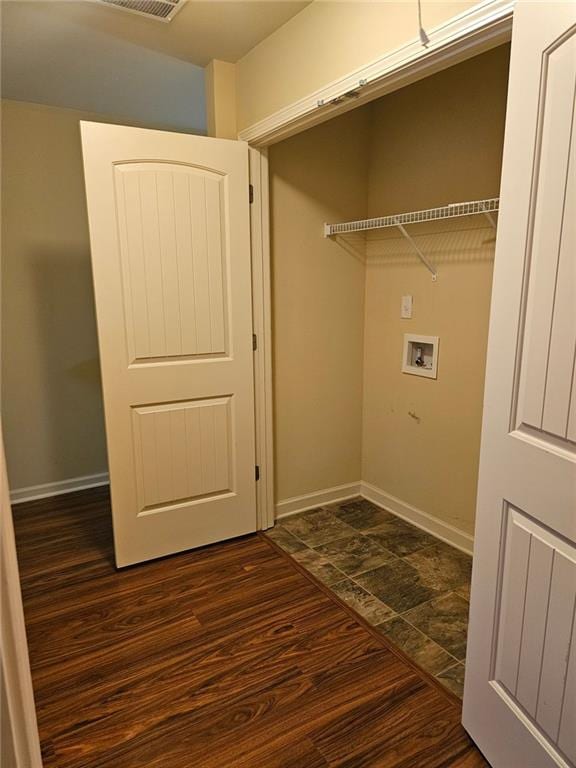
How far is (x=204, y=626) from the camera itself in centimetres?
203

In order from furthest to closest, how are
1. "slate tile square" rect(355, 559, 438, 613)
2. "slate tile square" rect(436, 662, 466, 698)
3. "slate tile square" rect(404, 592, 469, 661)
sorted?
"slate tile square" rect(355, 559, 438, 613) < "slate tile square" rect(404, 592, 469, 661) < "slate tile square" rect(436, 662, 466, 698)

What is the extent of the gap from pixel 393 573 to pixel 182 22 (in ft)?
8.71

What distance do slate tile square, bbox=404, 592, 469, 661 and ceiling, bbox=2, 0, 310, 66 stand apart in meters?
2.56

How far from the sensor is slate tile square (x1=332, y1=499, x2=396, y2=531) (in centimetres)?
290

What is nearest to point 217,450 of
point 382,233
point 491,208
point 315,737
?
point 315,737

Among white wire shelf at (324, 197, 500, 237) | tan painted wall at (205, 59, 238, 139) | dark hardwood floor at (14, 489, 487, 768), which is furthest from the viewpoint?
tan painted wall at (205, 59, 238, 139)

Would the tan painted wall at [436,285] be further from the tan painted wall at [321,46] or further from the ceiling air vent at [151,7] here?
the ceiling air vent at [151,7]

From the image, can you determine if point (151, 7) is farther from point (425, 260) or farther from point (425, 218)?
point (425, 260)

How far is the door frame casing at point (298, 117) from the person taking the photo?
A: 4.41ft

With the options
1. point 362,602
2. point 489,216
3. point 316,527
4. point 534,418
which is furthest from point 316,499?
point 534,418

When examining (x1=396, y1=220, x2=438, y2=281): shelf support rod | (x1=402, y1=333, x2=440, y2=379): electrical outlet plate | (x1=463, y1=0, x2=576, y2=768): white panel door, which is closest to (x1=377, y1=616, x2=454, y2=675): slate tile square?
(x1=463, y1=0, x2=576, y2=768): white panel door

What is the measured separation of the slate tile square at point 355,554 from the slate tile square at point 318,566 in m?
0.04

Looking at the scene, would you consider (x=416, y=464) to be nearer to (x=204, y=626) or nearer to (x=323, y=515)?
(x=323, y=515)

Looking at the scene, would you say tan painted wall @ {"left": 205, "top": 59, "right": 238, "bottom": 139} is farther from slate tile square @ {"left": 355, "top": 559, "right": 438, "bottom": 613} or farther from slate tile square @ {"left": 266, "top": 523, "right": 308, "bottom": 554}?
slate tile square @ {"left": 355, "top": 559, "right": 438, "bottom": 613}
